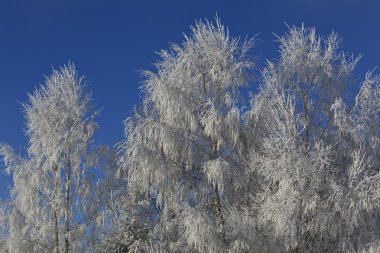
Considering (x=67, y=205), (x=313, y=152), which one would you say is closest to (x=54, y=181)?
(x=67, y=205)

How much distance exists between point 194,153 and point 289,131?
3.00m

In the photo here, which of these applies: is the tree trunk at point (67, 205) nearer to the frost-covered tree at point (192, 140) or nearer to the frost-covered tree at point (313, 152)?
the frost-covered tree at point (192, 140)

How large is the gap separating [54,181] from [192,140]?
15.0ft

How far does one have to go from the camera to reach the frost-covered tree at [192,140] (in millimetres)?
18109

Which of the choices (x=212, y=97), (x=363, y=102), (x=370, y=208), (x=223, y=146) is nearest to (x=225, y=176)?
(x=223, y=146)

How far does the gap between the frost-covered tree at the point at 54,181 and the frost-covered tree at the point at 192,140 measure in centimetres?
158

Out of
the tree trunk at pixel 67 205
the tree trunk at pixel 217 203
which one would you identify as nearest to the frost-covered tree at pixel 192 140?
the tree trunk at pixel 217 203

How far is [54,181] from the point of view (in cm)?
1941

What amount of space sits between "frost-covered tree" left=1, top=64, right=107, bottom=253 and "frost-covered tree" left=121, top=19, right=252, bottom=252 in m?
1.58

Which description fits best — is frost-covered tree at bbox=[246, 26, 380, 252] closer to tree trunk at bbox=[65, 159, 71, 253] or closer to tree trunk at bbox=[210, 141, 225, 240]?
tree trunk at bbox=[210, 141, 225, 240]

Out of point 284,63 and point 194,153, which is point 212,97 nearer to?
point 194,153

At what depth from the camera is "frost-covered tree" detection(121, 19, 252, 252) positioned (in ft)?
59.4

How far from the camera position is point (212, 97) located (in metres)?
18.8

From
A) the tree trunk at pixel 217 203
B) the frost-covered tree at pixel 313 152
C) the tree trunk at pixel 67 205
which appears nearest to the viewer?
the frost-covered tree at pixel 313 152
